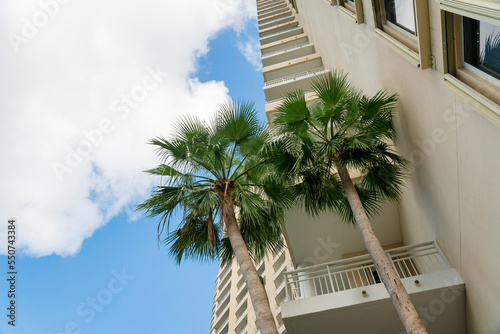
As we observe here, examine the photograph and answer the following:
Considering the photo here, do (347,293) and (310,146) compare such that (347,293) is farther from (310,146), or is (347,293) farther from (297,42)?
(297,42)

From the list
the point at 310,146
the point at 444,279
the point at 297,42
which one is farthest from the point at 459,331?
the point at 297,42

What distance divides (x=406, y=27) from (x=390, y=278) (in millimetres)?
4806

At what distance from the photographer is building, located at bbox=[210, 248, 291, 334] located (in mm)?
22500

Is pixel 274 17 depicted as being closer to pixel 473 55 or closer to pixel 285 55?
pixel 285 55

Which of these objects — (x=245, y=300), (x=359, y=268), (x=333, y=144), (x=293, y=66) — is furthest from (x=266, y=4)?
(x=359, y=268)

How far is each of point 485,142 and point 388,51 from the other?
13.6 ft

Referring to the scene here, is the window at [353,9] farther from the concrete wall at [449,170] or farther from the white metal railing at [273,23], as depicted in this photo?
the white metal railing at [273,23]

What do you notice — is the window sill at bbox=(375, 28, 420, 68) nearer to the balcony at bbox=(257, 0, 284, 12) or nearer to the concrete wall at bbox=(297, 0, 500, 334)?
the concrete wall at bbox=(297, 0, 500, 334)

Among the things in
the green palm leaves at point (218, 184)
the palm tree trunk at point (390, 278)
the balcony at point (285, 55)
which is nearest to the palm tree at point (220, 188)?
the green palm leaves at point (218, 184)

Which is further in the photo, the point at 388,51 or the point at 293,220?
the point at 293,220

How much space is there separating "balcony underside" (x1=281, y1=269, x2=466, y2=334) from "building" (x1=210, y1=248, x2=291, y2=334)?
43.0 ft

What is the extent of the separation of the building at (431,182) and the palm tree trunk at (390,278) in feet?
5.05

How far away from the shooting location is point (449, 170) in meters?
6.28

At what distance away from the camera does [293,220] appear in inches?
425
